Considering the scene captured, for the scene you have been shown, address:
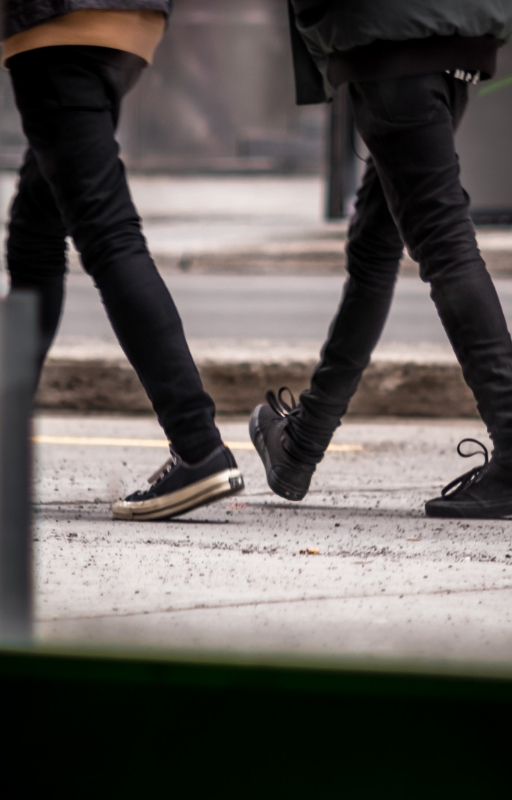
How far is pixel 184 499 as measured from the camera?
2605 millimetres

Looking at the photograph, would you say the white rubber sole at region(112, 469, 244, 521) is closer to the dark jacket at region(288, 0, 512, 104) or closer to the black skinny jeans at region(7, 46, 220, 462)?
the black skinny jeans at region(7, 46, 220, 462)

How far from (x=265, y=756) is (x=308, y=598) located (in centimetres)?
103

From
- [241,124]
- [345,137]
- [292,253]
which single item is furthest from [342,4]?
[241,124]

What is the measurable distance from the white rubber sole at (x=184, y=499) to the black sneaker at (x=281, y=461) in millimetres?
301

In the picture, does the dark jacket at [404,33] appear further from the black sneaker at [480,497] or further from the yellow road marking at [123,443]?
the yellow road marking at [123,443]

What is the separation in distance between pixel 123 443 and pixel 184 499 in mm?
1244

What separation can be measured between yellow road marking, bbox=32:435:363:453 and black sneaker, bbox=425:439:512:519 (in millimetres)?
990

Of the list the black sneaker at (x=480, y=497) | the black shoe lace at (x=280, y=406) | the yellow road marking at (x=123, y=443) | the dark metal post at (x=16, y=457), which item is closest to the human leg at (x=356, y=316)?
the black shoe lace at (x=280, y=406)

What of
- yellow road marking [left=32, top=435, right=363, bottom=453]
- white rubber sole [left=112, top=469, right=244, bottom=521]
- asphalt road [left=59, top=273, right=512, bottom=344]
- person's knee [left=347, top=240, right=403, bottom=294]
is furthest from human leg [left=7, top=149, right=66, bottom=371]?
asphalt road [left=59, top=273, right=512, bottom=344]

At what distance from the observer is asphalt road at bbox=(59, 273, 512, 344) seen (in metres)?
6.05

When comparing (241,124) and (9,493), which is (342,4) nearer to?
(9,493)

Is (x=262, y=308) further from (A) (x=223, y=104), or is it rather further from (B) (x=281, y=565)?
(A) (x=223, y=104)

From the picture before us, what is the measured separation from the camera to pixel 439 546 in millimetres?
2502

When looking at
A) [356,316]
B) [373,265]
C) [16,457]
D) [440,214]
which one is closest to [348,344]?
[356,316]
